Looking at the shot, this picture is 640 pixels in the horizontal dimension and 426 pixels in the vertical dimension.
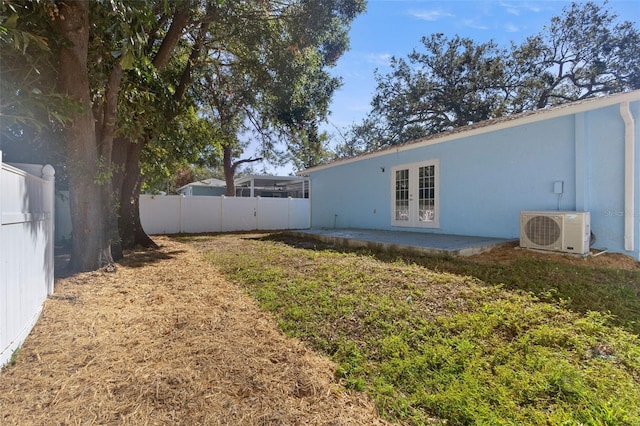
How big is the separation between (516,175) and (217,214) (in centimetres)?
1182

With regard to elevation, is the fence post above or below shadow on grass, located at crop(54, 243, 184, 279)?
above

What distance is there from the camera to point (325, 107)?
476 inches

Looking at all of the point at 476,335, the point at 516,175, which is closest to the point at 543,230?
the point at 516,175

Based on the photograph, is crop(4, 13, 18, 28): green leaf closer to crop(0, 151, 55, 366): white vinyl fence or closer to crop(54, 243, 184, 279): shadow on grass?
crop(0, 151, 55, 366): white vinyl fence

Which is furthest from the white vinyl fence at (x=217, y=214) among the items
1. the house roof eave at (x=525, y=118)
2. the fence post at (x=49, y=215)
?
the fence post at (x=49, y=215)

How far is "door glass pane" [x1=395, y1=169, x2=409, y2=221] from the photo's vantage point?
9.08 metres

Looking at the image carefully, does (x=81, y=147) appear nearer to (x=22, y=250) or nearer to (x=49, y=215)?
(x=49, y=215)

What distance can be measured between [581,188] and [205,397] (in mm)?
6656

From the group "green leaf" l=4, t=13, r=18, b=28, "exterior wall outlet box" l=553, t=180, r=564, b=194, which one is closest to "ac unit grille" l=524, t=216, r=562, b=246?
"exterior wall outlet box" l=553, t=180, r=564, b=194

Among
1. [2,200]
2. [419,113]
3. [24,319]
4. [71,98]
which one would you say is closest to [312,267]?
[24,319]

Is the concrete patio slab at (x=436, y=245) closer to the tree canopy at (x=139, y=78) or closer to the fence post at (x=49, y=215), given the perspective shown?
the tree canopy at (x=139, y=78)

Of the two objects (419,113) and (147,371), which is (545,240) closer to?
(147,371)

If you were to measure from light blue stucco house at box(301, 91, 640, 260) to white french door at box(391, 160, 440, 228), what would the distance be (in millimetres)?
27

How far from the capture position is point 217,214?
14602 millimetres
